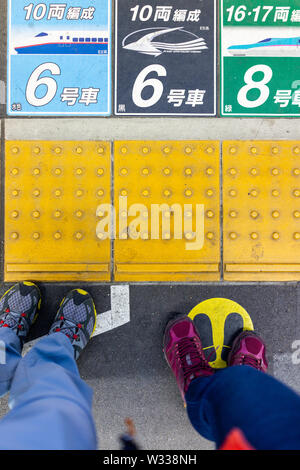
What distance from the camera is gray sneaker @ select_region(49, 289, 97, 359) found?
2.07 meters

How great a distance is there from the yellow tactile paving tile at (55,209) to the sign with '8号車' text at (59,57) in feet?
0.95

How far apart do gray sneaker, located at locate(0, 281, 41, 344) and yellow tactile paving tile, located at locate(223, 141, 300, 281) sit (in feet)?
4.47

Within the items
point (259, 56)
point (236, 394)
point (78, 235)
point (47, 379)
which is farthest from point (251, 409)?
point (259, 56)

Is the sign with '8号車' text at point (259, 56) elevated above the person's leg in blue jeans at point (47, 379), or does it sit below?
above

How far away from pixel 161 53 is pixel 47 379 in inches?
86.0

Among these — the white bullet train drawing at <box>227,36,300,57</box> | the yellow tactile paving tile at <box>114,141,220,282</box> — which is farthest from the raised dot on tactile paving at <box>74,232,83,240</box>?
the white bullet train drawing at <box>227,36,300,57</box>

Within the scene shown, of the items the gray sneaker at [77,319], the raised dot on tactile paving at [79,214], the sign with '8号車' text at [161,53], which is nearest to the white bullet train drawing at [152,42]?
the sign with '8号車' text at [161,53]

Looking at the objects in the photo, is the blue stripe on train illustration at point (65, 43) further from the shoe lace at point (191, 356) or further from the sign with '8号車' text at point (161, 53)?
the shoe lace at point (191, 356)

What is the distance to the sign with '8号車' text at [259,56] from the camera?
7.19 ft

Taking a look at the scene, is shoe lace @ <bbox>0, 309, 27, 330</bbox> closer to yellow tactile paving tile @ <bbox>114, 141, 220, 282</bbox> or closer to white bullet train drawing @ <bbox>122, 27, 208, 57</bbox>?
yellow tactile paving tile @ <bbox>114, 141, 220, 282</bbox>

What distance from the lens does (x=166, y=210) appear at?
2.19 meters

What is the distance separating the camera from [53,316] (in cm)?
220

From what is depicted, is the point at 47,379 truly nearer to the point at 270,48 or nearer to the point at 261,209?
the point at 261,209
